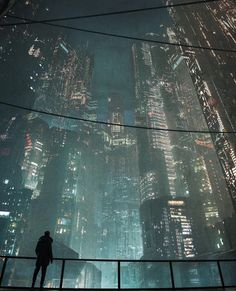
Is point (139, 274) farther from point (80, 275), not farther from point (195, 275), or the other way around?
point (80, 275)

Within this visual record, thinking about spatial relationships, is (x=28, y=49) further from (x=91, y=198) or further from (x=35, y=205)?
(x=91, y=198)

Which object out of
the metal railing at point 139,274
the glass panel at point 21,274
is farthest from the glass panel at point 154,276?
the glass panel at point 21,274

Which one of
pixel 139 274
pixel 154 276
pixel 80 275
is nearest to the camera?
pixel 80 275

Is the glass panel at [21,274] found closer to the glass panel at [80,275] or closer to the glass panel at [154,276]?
the glass panel at [80,275]

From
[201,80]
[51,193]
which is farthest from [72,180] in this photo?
[201,80]

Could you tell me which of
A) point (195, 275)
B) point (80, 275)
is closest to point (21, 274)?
point (80, 275)

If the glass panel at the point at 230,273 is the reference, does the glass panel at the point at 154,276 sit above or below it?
above

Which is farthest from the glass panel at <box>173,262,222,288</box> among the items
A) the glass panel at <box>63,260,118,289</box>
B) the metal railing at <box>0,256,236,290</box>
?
the glass panel at <box>63,260,118,289</box>

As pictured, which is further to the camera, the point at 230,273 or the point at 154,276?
the point at 154,276
